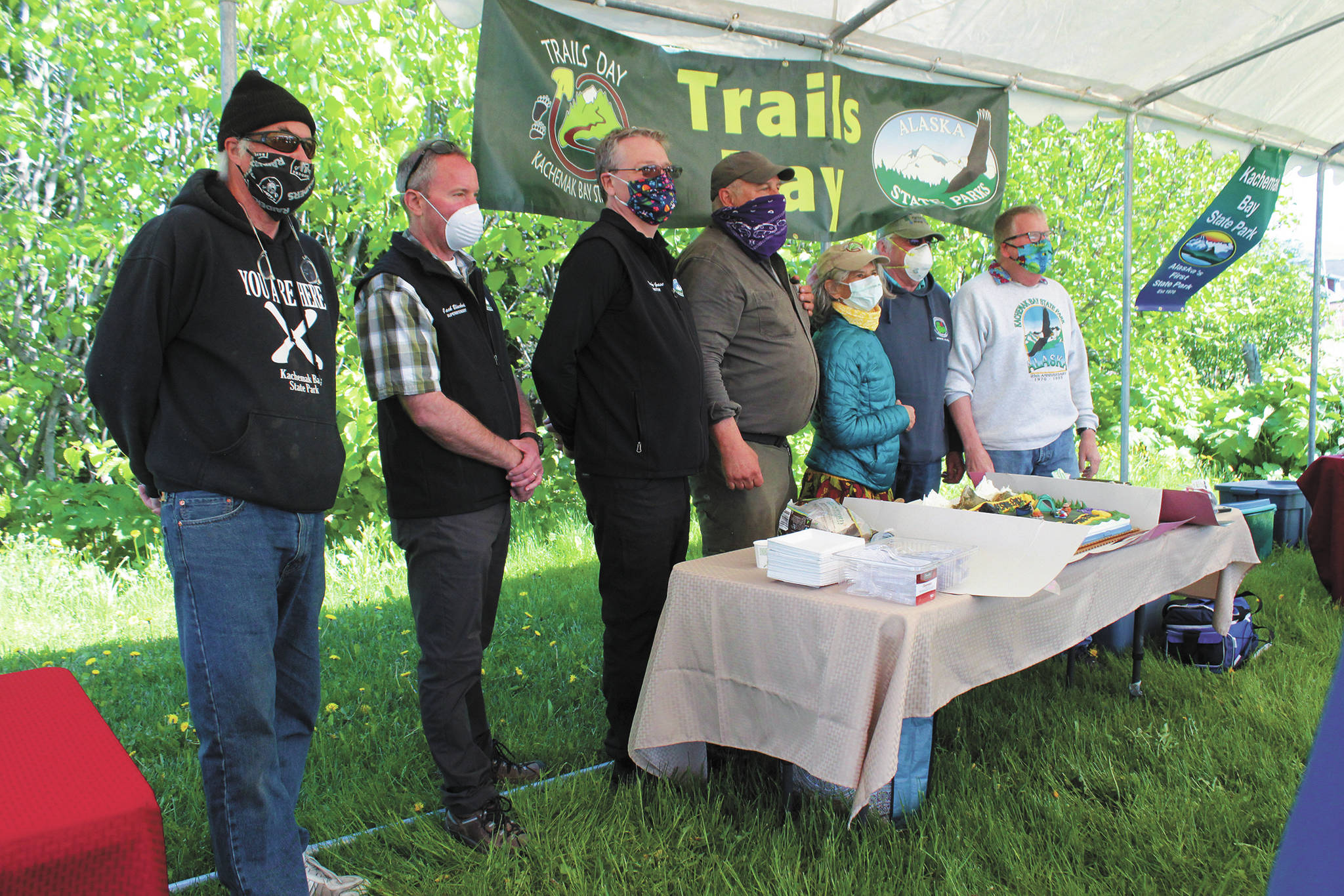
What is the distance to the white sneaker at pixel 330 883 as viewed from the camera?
214cm

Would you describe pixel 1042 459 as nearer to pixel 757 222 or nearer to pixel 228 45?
pixel 757 222

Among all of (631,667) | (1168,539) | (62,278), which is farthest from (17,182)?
(1168,539)

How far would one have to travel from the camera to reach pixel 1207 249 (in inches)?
226

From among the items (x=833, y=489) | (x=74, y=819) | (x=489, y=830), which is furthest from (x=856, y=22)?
(x=74, y=819)

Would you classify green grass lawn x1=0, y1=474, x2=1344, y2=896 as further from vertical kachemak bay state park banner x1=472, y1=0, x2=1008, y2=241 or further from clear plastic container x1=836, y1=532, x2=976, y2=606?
vertical kachemak bay state park banner x1=472, y1=0, x2=1008, y2=241

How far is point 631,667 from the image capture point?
8.97 feet

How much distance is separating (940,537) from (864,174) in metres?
2.48

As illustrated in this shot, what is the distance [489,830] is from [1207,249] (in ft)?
18.6

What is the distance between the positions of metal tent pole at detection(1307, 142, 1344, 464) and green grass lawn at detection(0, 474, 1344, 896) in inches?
121

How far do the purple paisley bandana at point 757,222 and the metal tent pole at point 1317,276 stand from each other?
5468mm

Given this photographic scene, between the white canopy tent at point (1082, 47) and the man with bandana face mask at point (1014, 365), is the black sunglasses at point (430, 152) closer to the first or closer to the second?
the white canopy tent at point (1082, 47)

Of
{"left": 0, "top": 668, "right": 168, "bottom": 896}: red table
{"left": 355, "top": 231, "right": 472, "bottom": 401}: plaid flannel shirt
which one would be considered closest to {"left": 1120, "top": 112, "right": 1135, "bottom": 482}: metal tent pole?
{"left": 355, "top": 231, "right": 472, "bottom": 401}: plaid flannel shirt

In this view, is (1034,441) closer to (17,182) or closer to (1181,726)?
(1181,726)

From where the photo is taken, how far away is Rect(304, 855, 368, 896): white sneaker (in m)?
2.14
